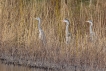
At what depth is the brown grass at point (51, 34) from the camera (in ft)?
37.4

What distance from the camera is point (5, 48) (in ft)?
40.9

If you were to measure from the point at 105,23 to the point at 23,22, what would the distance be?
2.49 m

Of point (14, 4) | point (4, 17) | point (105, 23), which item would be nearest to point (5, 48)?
point (4, 17)

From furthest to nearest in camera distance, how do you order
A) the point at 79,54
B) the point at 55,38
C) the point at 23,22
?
the point at 23,22
the point at 55,38
the point at 79,54

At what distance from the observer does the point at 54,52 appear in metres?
11.7

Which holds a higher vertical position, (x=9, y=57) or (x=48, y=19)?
(x=48, y=19)

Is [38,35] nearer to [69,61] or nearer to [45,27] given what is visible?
[45,27]

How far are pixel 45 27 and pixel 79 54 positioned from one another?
1947 millimetres

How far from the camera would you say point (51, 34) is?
12344 millimetres

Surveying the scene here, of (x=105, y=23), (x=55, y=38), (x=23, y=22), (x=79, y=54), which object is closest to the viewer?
(x=79, y=54)

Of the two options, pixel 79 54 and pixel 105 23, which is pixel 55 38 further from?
pixel 105 23

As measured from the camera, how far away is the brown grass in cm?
1141

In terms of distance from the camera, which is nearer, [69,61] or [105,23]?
[69,61]

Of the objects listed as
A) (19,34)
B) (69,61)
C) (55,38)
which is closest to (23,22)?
(19,34)
